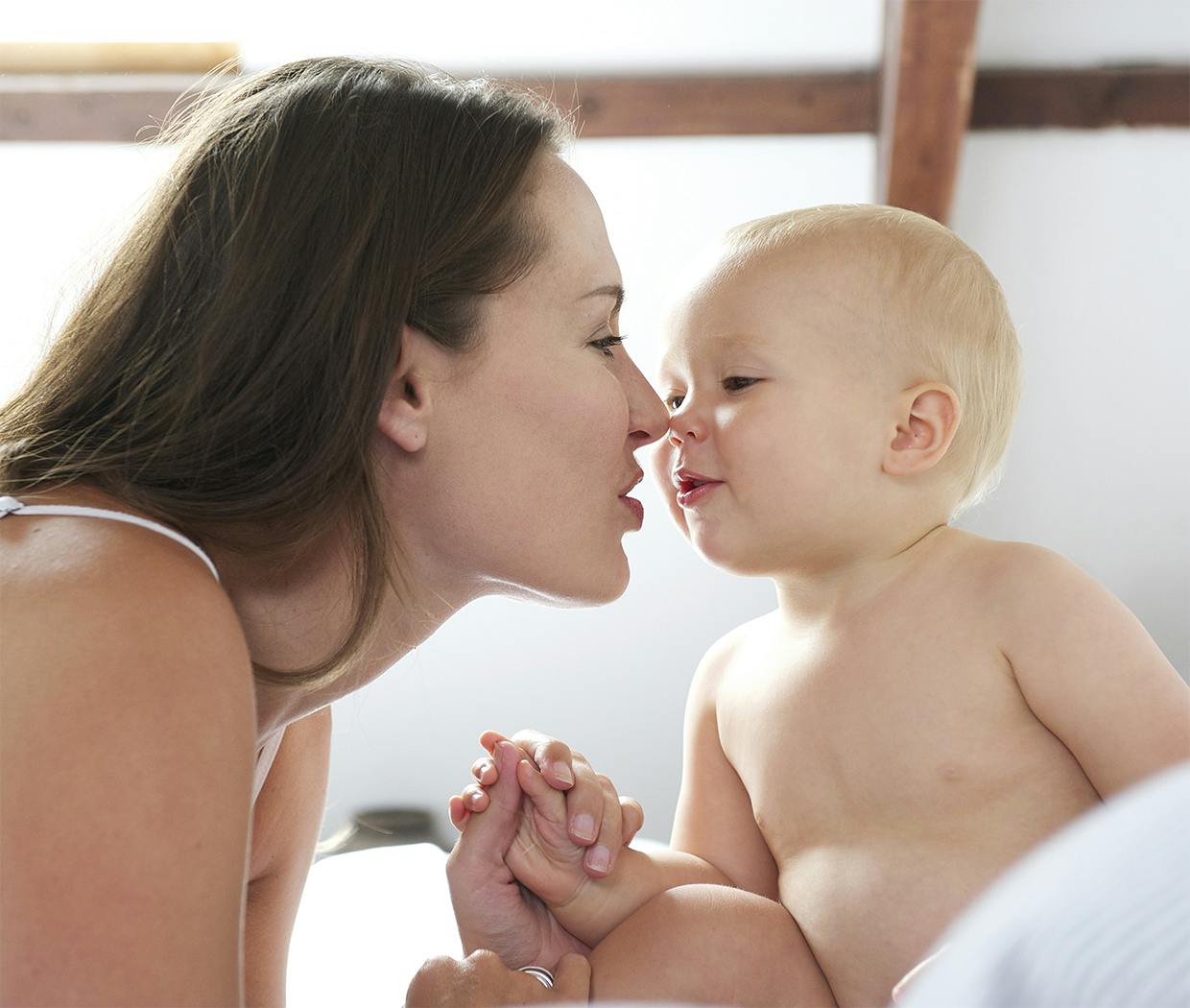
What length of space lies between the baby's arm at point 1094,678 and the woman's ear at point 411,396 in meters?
0.56

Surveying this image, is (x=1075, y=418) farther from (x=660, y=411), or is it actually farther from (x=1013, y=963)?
(x=1013, y=963)

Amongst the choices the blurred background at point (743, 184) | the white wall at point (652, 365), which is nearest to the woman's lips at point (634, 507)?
the blurred background at point (743, 184)

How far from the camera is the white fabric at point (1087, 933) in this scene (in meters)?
0.42

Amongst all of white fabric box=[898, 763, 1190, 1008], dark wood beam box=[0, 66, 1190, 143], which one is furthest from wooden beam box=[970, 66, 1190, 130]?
white fabric box=[898, 763, 1190, 1008]

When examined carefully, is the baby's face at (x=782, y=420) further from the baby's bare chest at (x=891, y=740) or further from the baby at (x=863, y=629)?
the baby's bare chest at (x=891, y=740)

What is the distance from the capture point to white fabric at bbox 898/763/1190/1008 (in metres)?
0.42

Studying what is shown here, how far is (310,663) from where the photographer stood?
3.82 ft

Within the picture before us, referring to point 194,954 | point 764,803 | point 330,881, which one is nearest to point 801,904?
point 764,803

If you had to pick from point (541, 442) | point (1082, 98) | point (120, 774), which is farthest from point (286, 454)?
point (1082, 98)

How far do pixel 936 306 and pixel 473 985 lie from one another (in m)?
0.80

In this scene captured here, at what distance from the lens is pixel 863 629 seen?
1.31m

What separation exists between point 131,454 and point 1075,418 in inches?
132

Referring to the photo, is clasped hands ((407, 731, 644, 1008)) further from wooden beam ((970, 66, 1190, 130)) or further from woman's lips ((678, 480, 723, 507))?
wooden beam ((970, 66, 1190, 130))

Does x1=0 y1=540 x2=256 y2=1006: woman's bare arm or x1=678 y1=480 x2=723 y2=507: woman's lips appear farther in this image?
x1=678 y1=480 x2=723 y2=507: woman's lips
